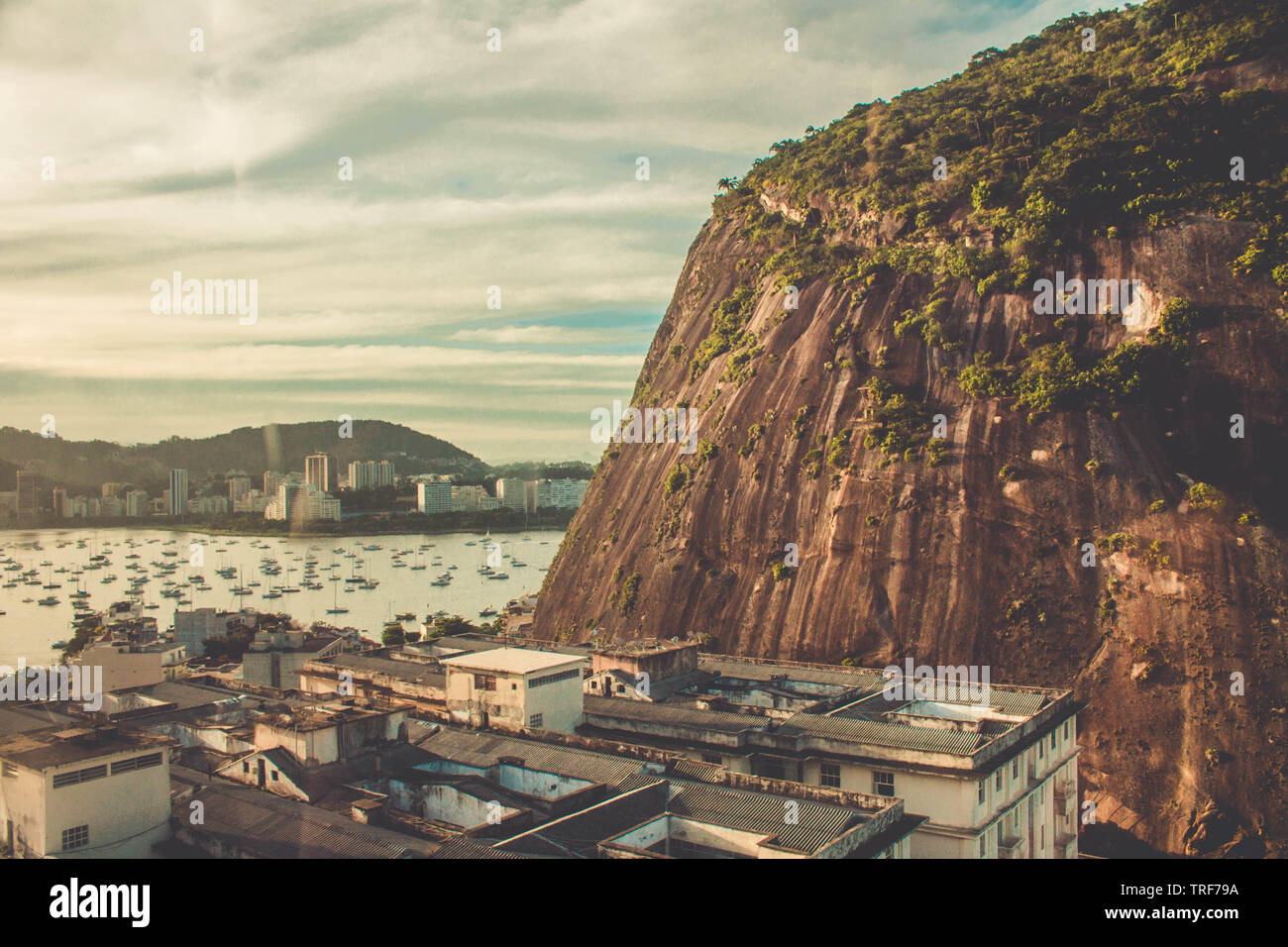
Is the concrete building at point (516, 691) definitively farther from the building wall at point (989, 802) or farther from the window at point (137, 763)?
the window at point (137, 763)

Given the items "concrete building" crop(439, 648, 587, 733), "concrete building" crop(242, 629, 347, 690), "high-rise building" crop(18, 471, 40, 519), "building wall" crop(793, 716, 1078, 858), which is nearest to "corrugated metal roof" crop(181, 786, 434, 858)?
"concrete building" crop(439, 648, 587, 733)

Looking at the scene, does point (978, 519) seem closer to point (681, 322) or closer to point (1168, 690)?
point (1168, 690)

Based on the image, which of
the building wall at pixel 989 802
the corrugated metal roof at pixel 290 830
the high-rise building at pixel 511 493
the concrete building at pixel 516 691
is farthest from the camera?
the high-rise building at pixel 511 493

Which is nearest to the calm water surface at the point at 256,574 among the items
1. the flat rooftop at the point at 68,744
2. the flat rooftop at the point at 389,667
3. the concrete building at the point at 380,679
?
the flat rooftop at the point at 389,667

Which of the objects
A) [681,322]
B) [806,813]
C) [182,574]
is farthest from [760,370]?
[182,574]

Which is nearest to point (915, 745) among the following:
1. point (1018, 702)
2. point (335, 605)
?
point (1018, 702)

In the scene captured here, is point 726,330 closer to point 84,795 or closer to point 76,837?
point 84,795

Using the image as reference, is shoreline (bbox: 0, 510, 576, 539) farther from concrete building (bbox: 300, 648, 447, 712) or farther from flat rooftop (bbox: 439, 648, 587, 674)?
flat rooftop (bbox: 439, 648, 587, 674)
